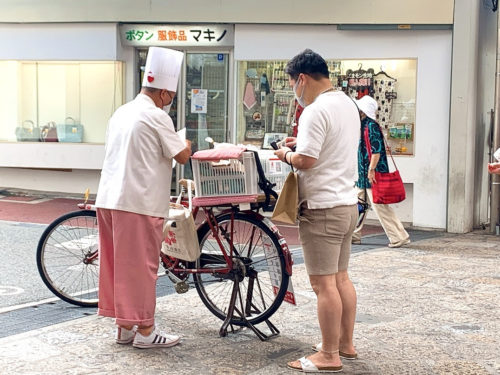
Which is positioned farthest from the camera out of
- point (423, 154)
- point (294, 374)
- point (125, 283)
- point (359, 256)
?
point (423, 154)

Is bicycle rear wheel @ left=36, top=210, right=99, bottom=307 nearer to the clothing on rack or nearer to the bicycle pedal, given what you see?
the bicycle pedal

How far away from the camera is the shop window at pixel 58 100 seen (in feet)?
48.5

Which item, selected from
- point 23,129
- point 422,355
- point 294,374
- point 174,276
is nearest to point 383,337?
point 422,355

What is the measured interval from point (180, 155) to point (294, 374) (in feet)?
5.21

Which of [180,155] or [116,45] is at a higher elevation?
[116,45]

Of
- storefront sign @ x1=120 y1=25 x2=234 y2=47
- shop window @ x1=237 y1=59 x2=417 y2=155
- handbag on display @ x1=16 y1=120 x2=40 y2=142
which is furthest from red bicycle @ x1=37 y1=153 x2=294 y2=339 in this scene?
handbag on display @ x1=16 y1=120 x2=40 y2=142

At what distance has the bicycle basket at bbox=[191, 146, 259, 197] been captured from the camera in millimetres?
5816

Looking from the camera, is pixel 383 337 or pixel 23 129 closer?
pixel 383 337

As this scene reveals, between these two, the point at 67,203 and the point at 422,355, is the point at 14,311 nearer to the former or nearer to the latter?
the point at 422,355

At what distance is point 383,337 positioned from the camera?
6.04 metres

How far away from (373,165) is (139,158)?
16.6 feet

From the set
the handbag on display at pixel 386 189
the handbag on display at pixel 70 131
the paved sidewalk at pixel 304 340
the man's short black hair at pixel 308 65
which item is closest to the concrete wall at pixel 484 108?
the handbag on display at pixel 386 189

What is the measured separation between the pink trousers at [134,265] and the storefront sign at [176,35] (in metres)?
8.55

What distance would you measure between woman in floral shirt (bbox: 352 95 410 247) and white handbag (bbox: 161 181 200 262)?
174 inches
